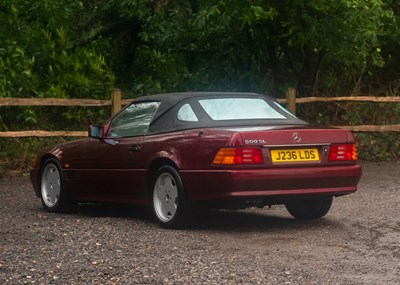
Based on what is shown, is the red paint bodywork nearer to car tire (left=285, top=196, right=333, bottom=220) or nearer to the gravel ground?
the gravel ground

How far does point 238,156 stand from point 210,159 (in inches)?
11.6

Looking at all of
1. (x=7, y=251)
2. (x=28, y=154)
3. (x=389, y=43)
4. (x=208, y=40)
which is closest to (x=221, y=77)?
(x=208, y=40)

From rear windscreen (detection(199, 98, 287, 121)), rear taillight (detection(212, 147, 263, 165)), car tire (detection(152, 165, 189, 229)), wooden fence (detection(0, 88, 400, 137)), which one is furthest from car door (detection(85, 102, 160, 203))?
wooden fence (detection(0, 88, 400, 137))

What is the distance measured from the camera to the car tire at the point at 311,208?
36.5ft

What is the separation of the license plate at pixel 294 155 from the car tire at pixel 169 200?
0.96m

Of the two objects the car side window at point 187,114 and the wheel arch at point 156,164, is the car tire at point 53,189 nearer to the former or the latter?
the wheel arch at point 156,164

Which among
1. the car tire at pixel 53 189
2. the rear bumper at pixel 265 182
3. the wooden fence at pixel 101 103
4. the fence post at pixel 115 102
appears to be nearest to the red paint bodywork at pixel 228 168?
the rear bumper at pixel 265 182

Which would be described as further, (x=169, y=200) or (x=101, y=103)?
(x=101, y=103)

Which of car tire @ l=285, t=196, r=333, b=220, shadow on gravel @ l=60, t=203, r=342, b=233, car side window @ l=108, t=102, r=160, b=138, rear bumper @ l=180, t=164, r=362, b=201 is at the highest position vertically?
car side window @ l=108, t=102, r=160, b=138

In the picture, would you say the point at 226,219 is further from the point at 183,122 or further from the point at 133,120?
the point at 133,120

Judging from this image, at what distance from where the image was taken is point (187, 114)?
10906 millimetres

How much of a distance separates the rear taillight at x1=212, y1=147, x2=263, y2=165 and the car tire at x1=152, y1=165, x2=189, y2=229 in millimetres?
547

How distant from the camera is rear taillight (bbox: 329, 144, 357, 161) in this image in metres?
10.5

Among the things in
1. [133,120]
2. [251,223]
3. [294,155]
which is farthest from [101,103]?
[294,155]
